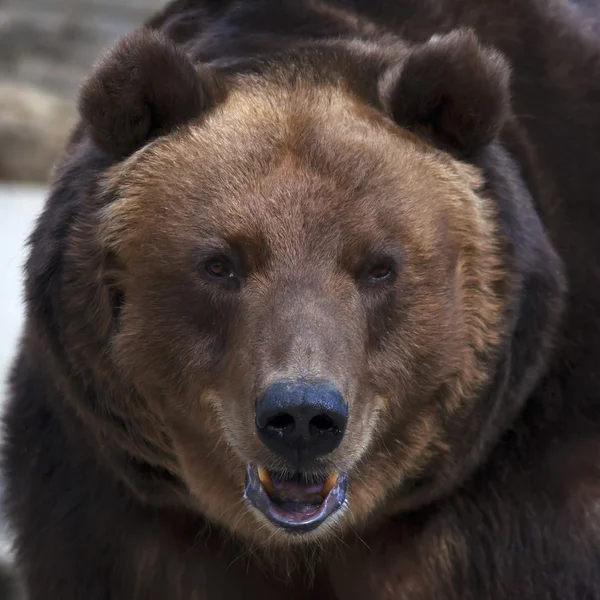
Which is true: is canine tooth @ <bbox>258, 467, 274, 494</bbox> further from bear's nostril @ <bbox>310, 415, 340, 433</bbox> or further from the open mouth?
bear's nostril @ <bbox>310, 415, 340, 433</bbox>

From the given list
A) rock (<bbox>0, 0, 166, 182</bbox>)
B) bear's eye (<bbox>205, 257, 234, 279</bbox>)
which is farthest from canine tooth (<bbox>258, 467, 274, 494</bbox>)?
rock (<bbox>0, 0, 166, 182</bbox>)

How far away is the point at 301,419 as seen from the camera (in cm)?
341

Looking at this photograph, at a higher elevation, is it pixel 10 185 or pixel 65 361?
pixel 65 361

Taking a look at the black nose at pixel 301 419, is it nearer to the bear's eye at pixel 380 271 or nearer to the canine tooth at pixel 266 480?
the canine tooth at pixel 266 480

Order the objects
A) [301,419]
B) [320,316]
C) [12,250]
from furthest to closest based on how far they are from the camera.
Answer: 1. [12,250]
2. [320,316]
3. [301,419]

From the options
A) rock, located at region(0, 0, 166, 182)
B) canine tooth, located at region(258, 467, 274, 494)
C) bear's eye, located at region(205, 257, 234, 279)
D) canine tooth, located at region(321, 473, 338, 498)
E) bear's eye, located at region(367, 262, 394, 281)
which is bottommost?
rock, located at region(0, 0, 166, 182)

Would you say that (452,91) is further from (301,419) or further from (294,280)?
(301,419)

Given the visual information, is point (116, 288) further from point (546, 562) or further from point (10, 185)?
point (10, 185)

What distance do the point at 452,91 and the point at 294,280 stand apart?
883mm

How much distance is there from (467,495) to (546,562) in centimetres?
37

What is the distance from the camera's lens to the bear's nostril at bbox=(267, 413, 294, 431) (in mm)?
3461

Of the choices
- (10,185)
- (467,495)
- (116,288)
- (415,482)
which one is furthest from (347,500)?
(10,185)

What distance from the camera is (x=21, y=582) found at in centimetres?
493

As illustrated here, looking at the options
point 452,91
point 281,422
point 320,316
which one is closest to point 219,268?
point 320,316
